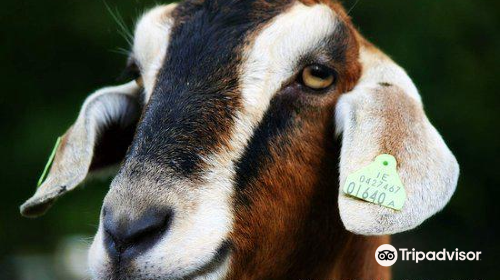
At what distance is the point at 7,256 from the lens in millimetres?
9477

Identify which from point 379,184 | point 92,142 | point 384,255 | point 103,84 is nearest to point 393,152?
point 379,184

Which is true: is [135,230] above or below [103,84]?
above

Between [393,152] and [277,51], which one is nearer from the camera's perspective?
[393,152]

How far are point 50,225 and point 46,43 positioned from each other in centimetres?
207

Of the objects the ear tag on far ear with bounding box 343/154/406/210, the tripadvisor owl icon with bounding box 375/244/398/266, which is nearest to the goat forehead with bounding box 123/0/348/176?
the ear tag on far ear with bounding box 343/154/406/210

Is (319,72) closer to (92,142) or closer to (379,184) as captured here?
(379,184)

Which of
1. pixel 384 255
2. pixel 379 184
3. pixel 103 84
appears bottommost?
pixel 103 84

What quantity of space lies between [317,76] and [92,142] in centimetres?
119

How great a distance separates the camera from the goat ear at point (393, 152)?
3.17 metres

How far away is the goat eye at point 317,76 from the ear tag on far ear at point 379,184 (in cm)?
46

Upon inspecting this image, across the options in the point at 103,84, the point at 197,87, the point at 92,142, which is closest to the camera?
the point at 197,87

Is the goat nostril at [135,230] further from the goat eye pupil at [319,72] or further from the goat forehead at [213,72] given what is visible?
the goat eye pupil at [319,72]

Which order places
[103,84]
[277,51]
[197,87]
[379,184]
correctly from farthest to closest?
[103,84]
[277,51]
[197,87]
[379,184]

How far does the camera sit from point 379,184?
3.17m
